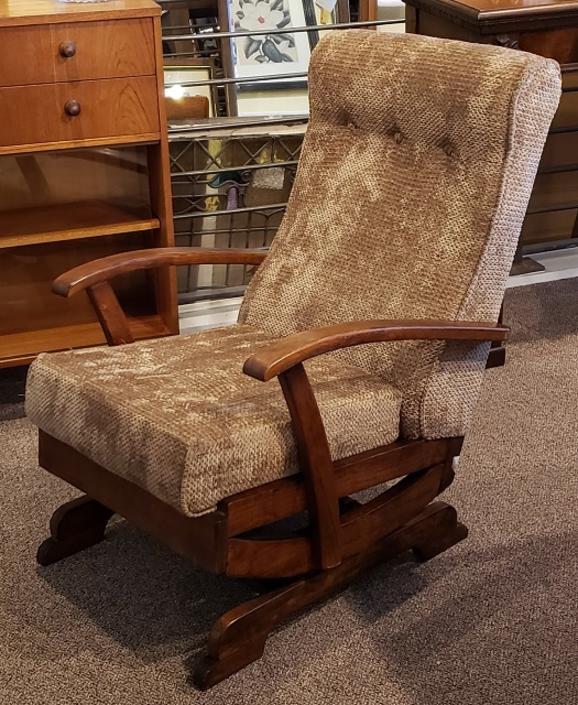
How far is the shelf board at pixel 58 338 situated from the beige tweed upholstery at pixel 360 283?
0.60m

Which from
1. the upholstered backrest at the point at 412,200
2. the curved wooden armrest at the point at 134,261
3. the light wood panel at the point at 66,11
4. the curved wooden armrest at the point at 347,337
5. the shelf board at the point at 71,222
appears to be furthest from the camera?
the shelf board at the point at 71,222

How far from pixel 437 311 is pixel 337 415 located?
30 centimetres

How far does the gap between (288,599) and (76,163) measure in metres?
1.45

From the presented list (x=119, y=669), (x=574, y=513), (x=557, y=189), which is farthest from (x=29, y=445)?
(x=557, y=189)

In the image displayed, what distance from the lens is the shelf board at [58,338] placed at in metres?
2.67

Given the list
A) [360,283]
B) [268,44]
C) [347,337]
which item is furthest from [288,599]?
[268,44]

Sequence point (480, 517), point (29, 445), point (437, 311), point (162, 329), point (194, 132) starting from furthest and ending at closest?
point (194, 132) → point (162, 329) → point (29, 445) → point (480, 517) → point (437, 311)

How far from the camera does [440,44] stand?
202cm

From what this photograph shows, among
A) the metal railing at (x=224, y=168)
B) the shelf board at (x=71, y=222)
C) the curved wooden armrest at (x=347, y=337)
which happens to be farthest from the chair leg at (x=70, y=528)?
the metal railing at (x=224, y=168)

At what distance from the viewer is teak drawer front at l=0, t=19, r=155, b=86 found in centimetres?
236

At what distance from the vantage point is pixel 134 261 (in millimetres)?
2115

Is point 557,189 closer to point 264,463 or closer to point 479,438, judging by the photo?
point 479,438

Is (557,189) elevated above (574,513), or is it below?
above

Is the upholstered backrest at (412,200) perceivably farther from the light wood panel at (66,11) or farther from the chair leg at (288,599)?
the light wood panel at (66,11)
